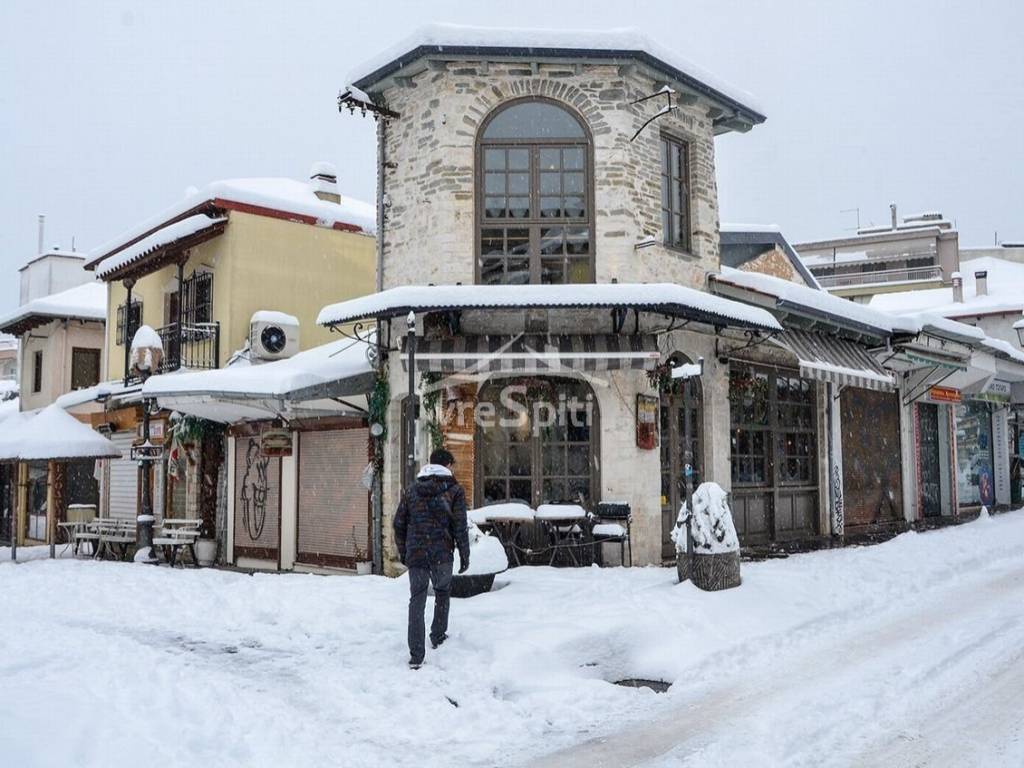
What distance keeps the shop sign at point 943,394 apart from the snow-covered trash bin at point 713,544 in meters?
11.5

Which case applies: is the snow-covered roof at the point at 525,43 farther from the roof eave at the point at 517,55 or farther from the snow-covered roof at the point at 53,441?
the snow-covered roof at the point at 53,441

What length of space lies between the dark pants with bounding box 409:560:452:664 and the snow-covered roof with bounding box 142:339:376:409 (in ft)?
18.5

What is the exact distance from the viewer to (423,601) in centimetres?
707

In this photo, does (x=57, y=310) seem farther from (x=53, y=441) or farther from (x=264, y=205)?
(x=264, y=205)

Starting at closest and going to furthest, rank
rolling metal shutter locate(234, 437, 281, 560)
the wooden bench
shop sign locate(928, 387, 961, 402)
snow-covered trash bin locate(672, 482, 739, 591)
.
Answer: snow-covered trash bin locate(672, 482, 739, 591) → rolling metal shutter locate(234, 437, 281, 560) → the wooden bench → shop sign locate(928, 387, 961, 402)

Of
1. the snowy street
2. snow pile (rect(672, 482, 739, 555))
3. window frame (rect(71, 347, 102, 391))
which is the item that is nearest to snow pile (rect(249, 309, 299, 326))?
the snowy street

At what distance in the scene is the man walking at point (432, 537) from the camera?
7.16m

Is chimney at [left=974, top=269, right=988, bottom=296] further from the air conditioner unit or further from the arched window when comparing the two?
the air conditioner unit

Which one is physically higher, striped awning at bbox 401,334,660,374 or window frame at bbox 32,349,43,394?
window frame at bbox 32,349,43,394

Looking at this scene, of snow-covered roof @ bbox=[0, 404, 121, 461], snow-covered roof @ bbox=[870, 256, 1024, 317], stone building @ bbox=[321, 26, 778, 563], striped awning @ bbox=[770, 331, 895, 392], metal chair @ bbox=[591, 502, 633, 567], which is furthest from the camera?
snow-covered roof @ bbox=[870, 256, 1024, 317]

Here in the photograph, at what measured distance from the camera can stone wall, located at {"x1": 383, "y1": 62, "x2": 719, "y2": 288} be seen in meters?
12.0

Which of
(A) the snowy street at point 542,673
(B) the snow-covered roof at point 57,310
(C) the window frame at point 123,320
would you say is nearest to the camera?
(A) the snowy street at point 542,673

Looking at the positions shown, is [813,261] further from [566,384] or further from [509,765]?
[509,765]

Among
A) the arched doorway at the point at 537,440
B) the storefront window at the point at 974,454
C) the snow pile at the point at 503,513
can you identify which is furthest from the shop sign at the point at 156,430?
the storefront window at the point at 974,454
